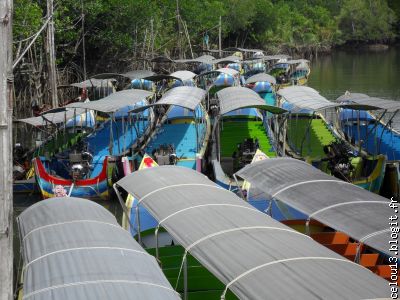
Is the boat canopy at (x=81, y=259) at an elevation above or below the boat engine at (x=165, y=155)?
above

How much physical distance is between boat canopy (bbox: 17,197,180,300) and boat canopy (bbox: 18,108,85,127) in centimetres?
956

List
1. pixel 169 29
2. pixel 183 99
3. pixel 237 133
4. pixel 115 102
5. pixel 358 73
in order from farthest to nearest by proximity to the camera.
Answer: pixel 358 73 < pixel 169 29 < pixel 237 133 < pixel 183 99 < pixel 115 102

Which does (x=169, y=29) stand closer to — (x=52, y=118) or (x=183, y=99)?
(x=52, y=118)

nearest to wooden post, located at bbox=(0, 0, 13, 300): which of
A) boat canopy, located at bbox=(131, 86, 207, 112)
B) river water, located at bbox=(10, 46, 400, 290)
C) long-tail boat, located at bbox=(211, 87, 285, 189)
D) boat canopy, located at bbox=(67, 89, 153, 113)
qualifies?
long-tail boat, located at bbox=(211, 87, 285, 189)

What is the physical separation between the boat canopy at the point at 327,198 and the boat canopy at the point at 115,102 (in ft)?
21.0

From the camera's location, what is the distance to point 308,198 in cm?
916

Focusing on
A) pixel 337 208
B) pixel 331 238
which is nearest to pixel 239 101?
pixel 331 238

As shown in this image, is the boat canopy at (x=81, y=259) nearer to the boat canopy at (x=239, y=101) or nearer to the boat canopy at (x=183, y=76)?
the boat canopy at (x=239, y=101)

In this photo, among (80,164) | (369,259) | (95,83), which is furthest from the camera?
(95,83)

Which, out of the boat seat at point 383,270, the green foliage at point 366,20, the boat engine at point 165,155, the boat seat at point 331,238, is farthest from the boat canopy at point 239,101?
the green foliage at point 366,20

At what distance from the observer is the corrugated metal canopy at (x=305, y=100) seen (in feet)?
53.3

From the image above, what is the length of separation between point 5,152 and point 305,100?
49.3 feet

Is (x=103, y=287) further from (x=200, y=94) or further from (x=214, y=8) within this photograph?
(x=214, y=8)

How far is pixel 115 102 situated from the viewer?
1752 centimetres
